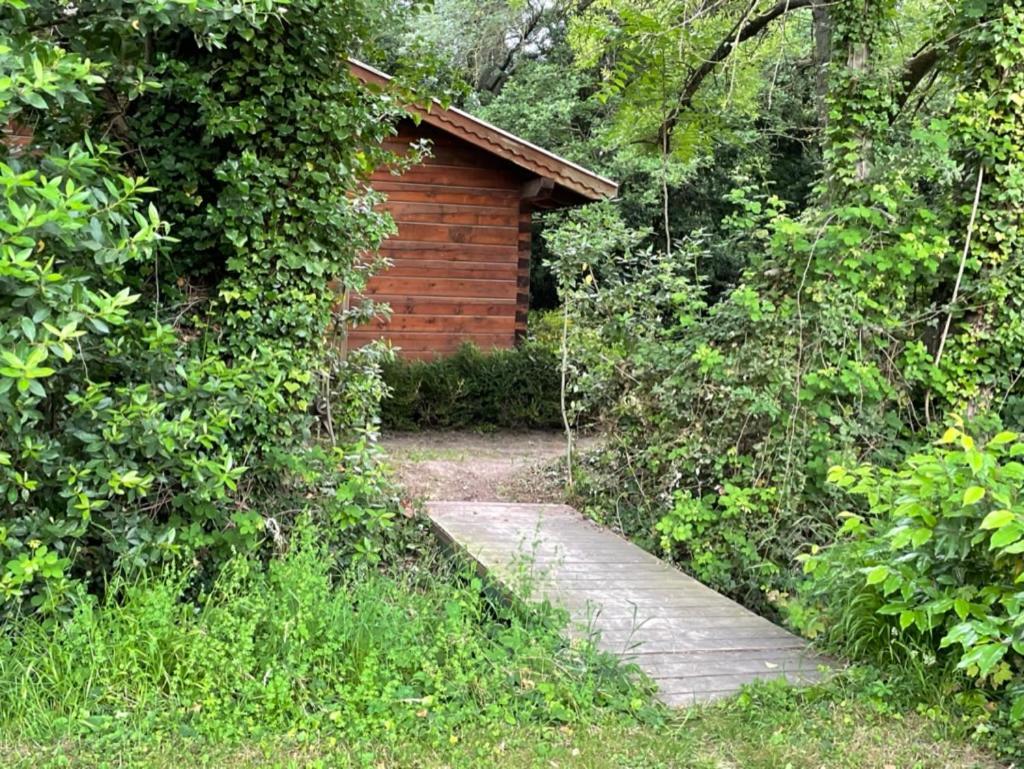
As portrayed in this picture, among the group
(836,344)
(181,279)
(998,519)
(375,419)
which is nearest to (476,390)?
(375,419)

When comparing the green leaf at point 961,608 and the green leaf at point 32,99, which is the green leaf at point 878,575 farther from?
the green leaf at point 32,99

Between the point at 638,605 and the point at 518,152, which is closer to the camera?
the point at 638,605

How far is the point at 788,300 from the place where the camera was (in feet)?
19.6

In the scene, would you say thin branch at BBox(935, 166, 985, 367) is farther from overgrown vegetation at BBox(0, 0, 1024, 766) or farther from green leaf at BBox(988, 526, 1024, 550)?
green leaf at BBox(988, 526, 1024, 550)

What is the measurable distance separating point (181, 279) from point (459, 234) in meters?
7.90

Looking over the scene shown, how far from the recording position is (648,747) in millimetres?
3256

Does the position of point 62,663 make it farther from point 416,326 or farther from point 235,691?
point 416,326

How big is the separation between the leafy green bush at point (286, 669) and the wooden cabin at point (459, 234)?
328 inches

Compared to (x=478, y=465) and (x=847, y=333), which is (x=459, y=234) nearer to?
(x=478, y=465)

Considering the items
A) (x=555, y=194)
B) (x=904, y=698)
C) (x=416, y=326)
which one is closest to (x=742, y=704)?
(x=904, y=698)

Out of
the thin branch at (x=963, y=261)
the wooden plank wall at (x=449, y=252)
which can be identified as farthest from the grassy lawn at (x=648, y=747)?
the wooden plank wall at (x=449, y=252)

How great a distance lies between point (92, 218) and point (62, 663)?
176 centimetres

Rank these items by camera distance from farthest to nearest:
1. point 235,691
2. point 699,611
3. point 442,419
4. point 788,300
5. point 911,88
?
point 442,419 < point 911,88 < point 788,300 < point 699,611 < point 235,691

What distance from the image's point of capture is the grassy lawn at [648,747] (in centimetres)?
299
